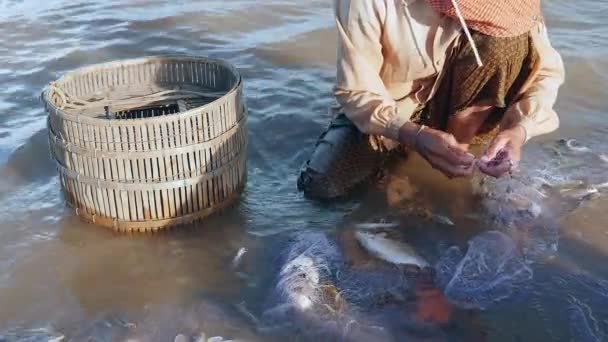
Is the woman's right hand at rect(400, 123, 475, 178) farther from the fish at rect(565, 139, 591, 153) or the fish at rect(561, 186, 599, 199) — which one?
the fish at rect(565, 139, 591, 153)

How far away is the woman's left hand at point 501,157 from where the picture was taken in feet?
9.20

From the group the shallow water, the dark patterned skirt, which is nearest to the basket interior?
the shallow water

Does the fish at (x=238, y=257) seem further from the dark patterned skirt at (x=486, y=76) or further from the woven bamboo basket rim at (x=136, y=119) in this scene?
the dark patterned skirt at (x=486, y=76)

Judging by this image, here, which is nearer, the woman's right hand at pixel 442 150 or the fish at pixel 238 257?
the woman's right hand at pixel 442 150

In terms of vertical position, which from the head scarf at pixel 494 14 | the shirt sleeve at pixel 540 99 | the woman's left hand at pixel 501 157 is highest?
the head scarf at pixel 494 14

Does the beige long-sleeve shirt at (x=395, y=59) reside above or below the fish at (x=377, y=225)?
above

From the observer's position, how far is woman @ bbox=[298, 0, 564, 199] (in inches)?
116

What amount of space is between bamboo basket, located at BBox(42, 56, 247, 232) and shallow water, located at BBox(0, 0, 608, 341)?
153 millimetres

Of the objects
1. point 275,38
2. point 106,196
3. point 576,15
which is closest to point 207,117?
point 106,196

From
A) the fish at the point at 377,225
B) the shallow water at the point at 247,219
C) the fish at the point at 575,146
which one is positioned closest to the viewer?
the shallow water at the point at 247,219

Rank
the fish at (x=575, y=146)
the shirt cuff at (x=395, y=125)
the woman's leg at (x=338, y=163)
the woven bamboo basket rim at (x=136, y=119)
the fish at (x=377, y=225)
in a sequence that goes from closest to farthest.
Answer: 1. the woven bamboo basket rim at (x=136, y=119)
2. the shirt cuff at (x=395, y=125)
3. the fish at (x=377, y=225)
4. the woman's leg at (x=338, y=163)
5. the fish at (x=575, y=146)

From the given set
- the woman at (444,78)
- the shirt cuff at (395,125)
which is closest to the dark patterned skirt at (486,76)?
the woman at (444,78)

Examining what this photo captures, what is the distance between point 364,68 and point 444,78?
0.49m

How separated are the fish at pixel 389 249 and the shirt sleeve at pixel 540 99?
72cm
